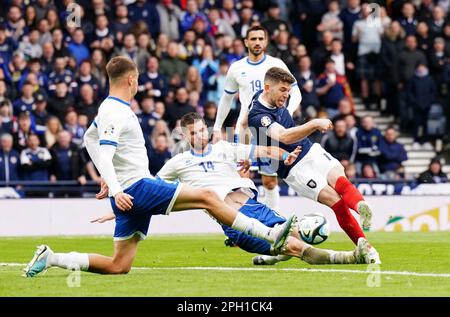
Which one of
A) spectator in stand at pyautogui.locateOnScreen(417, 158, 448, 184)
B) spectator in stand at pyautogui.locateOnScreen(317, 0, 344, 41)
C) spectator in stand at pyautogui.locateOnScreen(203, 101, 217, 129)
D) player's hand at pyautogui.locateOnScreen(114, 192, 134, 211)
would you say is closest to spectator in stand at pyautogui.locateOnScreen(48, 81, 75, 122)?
spectator in stand at pyautogui.locateOnScreen(203, 101, 217, 129)

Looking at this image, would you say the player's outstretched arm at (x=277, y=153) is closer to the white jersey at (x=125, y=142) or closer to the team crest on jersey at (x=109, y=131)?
the white jersey at (x=125, y=142)

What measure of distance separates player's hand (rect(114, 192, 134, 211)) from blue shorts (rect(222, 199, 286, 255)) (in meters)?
2.01

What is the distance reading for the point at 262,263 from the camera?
1276 centimetres

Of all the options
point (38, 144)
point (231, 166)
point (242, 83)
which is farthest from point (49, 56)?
point (231, 166)

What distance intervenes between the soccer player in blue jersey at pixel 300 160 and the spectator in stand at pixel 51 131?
9251mm

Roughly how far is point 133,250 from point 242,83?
586 cm

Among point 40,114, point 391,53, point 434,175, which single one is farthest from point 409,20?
point 40,114

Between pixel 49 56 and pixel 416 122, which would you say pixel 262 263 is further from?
pixel 416 122

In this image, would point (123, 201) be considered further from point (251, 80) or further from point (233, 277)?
point (251, 80)

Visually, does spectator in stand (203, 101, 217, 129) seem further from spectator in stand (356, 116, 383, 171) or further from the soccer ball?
the soccer ball

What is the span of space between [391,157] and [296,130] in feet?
40.8

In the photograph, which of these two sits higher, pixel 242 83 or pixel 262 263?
pixel 242 83

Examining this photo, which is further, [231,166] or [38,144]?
[38,144]
